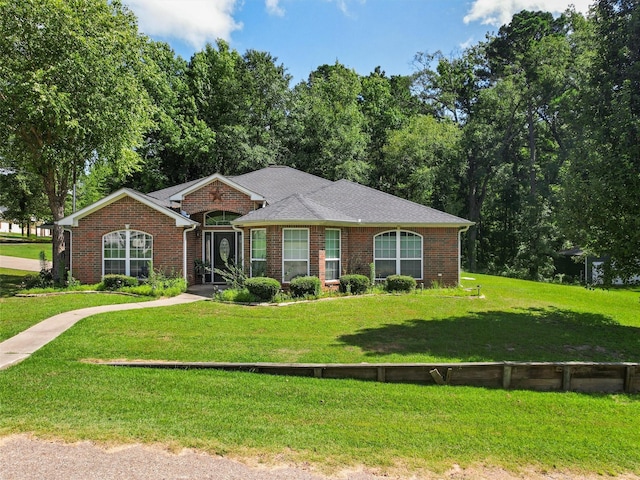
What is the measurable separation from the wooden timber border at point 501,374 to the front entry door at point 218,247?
1247 cm

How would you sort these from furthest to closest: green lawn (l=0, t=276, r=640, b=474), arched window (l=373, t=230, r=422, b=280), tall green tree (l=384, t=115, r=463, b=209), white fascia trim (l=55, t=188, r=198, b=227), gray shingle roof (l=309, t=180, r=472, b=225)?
tall green tree (l=384, t=115, r=463, b=209), arched window (l=373, t=230, r=422, b=280), gray shingle roof (l=309, t=180, r=472, b=225), white fascia trim (l=55, t=188, r=198, b=227), green lawn (l=0, t=276, r=640, b=474)

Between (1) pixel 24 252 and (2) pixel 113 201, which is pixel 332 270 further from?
(1) pixel 24 252

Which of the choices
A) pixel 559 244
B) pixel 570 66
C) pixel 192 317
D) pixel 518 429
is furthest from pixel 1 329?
pixel 570 66

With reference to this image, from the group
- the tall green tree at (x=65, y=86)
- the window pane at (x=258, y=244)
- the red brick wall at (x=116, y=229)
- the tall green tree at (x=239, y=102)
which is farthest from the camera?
the tall green tree at (x=239, y=102)

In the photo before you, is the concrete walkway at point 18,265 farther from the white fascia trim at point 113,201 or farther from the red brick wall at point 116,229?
the white fascia trim at point 113,201

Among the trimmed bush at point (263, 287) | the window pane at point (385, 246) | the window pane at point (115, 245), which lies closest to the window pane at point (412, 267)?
the window pane at point (385, 246)

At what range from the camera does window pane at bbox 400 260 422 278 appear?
700 inches

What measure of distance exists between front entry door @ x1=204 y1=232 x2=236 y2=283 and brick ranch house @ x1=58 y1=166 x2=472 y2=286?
0.76 metres

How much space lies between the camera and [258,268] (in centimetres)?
1638

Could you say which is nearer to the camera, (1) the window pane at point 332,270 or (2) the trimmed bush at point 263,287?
(2) the trimmed bush at point 263,287

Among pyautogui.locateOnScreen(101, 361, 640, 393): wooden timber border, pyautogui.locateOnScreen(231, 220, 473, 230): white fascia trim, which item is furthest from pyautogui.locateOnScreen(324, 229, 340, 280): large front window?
pyautogui.locateOnScreen(101, 361, 640, 393): wooden timber border

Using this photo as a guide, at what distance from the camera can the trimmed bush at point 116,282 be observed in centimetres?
1620

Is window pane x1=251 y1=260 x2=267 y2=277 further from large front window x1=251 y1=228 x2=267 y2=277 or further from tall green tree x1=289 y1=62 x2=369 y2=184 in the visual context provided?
tall green tree x1=289 y1=62 x2=369 y2=184

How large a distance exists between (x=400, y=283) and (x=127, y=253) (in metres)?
11.0
